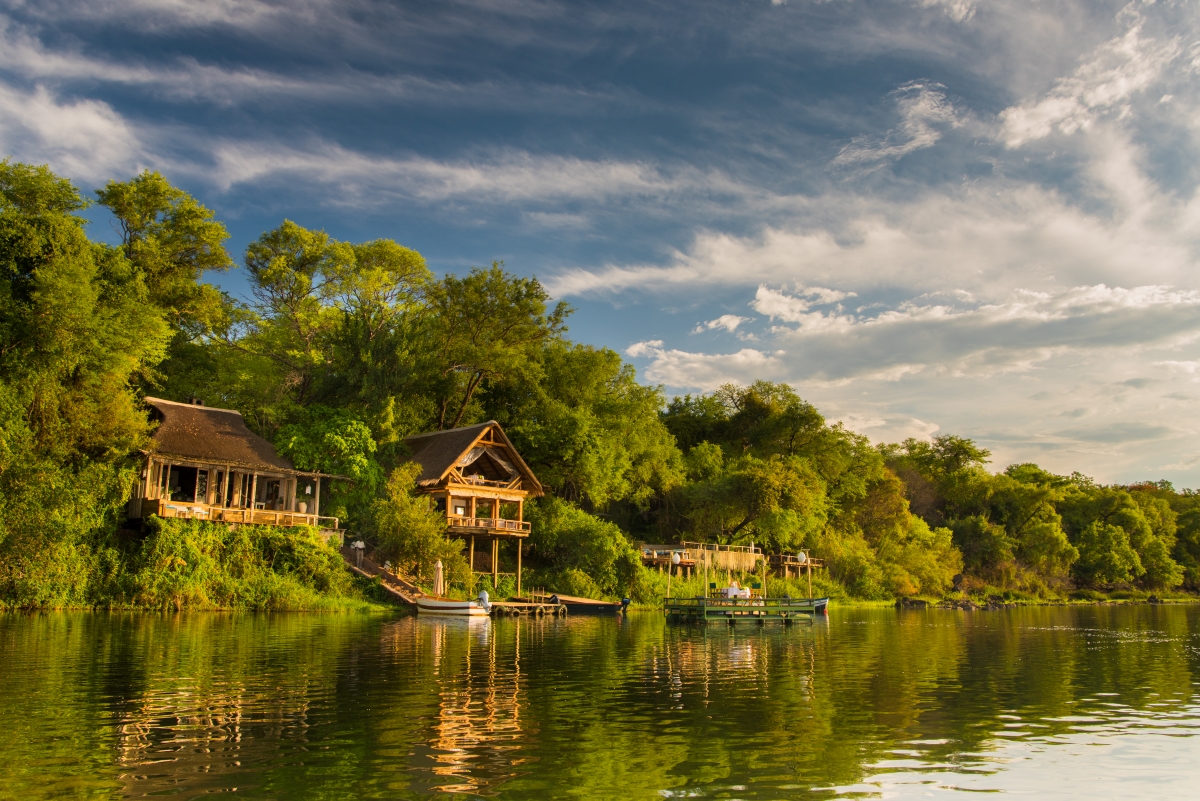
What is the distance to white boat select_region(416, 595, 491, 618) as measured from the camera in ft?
108

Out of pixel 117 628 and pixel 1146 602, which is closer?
pixel 117 628

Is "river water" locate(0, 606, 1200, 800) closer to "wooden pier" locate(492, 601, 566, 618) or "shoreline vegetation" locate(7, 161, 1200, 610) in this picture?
"shoreline vegetation" locate(7, 161, 1200, 610)

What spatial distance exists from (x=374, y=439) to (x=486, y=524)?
7.28 metres

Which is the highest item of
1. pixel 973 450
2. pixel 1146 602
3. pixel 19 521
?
pixel 973 450

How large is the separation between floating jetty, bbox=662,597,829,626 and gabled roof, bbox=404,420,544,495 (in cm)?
986

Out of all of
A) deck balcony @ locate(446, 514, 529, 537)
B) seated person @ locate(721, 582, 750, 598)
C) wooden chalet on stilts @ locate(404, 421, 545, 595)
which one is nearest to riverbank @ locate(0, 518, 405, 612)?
deck balcony @ locate(446, 514, 529, 537)

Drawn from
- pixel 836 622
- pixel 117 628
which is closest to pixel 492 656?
pixel 117 628

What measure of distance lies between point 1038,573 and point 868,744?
273 feet

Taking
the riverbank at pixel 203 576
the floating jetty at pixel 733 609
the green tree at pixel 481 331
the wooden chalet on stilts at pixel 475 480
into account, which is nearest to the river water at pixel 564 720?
the riverbank at pixel 203 576

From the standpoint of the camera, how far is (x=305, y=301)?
51.9m

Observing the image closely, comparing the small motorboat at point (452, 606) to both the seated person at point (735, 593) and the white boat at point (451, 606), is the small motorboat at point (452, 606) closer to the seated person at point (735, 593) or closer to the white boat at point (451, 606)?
the white boat at point (451, 606)

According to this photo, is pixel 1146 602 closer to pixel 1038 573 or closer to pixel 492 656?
pixel 1038 573

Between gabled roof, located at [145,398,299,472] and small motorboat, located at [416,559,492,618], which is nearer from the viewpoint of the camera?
small motorboat, located at [416,559,492,618]

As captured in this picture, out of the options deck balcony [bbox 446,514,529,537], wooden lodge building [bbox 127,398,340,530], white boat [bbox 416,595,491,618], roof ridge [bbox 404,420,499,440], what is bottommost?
white boat [bbox 416,595,491,618]
